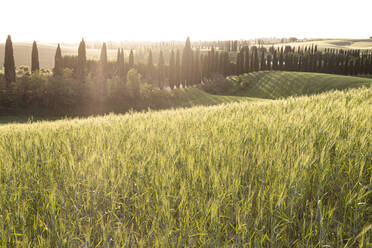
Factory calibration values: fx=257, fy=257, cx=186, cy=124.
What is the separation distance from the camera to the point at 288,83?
67.8m

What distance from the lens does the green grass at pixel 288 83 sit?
5941 centimetres

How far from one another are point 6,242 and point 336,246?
81.8 inches

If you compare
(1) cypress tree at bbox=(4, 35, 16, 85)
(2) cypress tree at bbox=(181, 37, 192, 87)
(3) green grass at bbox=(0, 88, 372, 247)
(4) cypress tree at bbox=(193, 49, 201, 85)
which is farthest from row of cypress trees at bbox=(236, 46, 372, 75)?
(3) green grass at bbox=(0, 88, 372, 247)

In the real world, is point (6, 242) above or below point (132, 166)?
below

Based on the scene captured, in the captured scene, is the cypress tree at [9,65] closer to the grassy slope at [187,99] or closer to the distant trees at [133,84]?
the distant trees at [133,84]

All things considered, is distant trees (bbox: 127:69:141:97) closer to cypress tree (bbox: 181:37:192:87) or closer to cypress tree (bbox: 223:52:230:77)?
cypress tree (bbox: 181:37:192:87)

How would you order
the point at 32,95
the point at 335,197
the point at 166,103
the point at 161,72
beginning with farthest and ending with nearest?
the point at 161,72, the point at 166,103, the point at 32,95, the point at 335,197

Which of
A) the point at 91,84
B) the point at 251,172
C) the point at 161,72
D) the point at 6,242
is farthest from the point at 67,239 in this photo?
the point at 161,72

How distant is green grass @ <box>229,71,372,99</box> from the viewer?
59406 mm

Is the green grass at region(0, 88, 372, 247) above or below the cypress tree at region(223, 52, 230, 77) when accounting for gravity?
below

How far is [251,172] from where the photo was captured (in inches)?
93.1

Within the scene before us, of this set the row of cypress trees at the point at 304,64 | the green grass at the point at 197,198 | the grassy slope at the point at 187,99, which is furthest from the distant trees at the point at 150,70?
the green grass at the point at 197,198

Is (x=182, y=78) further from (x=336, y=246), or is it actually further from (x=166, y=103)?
(x=336, y=246)

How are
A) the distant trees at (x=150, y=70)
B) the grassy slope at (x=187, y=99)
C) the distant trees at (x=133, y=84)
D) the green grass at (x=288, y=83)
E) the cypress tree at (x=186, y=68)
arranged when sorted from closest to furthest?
the distant trees at (x=133, y=84) → the grassy slope at (x=187, y=99) → the green grass at (x=288, y=83) → the distant trees at (x=150, y=70) → the cypress tree at (x=186, y=68)
